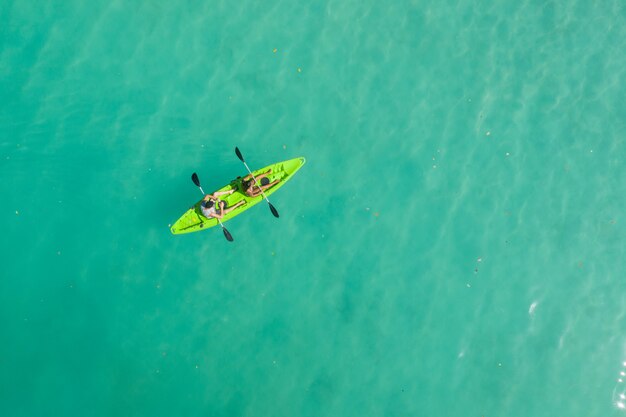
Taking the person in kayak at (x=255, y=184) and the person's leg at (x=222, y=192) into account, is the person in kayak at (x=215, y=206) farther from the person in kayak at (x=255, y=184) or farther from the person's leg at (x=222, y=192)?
the person in kayak at (x=255, y=184)

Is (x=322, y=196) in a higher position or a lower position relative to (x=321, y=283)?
higher

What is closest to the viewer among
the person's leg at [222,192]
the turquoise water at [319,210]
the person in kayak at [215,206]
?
the person in kayak at [215,206]

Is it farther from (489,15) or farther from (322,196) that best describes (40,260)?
(489,15)

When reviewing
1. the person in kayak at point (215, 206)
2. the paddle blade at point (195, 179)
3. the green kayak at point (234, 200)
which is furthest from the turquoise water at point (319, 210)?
the paddle blade at point (195, 179)

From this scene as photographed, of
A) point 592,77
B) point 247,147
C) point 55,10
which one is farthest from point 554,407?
point 55,10

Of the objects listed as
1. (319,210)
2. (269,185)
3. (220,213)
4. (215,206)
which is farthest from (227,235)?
(319,210)
